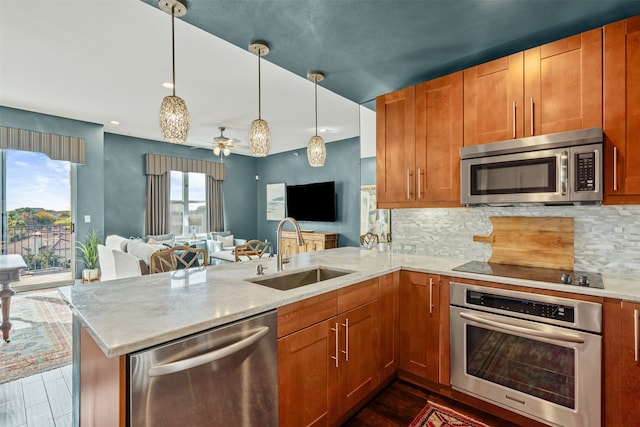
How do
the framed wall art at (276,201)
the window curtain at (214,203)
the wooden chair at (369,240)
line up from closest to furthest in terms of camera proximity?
the wooden chair at (369,240), the window curtain at (214,203), the framed wall art at (276,201)

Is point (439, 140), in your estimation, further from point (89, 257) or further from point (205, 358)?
point (89, 257)

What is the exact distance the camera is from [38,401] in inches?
82.3

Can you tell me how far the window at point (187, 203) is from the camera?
671 cm

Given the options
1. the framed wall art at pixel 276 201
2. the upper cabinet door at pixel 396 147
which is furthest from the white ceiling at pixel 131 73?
the framed wall art at pixel 276 201

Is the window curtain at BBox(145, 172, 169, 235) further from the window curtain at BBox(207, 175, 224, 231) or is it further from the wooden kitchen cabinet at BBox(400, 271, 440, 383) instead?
the wooden kitchen cabinet at BBox(400, 271, 440, 383)

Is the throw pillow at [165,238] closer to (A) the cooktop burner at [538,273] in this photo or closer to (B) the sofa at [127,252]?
(B) the sofa at [127,252]

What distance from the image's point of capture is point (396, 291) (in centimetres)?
227

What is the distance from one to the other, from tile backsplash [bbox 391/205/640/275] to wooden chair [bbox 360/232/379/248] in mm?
295

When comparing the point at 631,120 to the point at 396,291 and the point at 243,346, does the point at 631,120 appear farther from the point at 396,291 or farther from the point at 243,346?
the point at 243,346

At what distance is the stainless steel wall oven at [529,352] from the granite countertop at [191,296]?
126mm

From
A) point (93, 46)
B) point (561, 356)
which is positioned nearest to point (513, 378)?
point (561, 356)

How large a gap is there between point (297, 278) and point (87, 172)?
15.7 ft

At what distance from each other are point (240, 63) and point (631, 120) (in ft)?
9.85

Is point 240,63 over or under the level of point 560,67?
over
